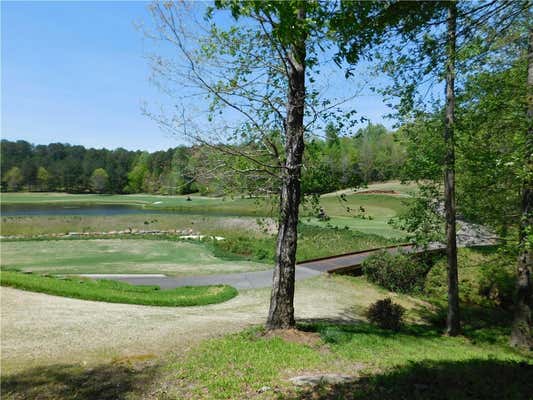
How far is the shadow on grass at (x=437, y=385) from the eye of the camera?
490 cm

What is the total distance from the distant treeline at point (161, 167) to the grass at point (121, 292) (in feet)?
14.9

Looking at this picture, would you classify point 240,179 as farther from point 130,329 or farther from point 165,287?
point 165,287

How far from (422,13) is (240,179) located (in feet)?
16.5

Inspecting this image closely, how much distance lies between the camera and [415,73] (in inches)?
266

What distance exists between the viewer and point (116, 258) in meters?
23.5

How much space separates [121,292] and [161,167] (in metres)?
7.81

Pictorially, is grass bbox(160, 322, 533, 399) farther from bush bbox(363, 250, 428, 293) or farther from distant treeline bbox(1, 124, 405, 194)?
bush bbox(363, 250, 428, 293)

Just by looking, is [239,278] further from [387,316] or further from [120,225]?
[120,225]

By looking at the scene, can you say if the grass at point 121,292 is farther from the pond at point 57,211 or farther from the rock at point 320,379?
the pond at point 57,211

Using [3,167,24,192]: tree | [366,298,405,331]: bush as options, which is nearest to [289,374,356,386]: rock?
[366,298,405,331]: bush

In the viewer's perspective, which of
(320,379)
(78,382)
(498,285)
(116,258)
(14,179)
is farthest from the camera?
(14,179)

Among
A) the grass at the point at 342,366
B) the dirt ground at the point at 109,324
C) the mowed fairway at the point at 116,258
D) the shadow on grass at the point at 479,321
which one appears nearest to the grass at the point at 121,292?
the dirt ground at the point at 109,324

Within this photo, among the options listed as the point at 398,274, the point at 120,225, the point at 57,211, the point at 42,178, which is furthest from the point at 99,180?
the point at 398,274

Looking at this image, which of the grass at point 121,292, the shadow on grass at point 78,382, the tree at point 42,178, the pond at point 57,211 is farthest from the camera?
the tree at point 42,178
